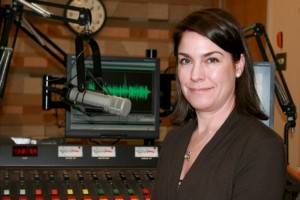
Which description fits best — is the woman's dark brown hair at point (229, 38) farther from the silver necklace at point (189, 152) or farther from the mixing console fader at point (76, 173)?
the mixing console fader at point (76, 173)

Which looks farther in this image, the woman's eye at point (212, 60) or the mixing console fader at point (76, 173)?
the mixing console fader at point (76, 173)

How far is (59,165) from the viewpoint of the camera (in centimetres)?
189

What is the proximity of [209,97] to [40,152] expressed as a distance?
80cm

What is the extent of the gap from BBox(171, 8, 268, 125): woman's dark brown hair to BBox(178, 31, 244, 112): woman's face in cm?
2

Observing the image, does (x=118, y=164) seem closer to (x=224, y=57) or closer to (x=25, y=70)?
(x=224, y=57)

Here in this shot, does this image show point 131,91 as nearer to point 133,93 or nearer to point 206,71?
point 133,93

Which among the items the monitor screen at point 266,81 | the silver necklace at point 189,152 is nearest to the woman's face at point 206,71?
the silver necklace at point 189,152

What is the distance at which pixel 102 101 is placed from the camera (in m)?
1.62

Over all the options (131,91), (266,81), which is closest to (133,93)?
(131,91)

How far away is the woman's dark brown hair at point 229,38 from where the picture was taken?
1.32 m

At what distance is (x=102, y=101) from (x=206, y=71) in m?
0.43

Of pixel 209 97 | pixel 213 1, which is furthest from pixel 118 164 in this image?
pixel 213 1

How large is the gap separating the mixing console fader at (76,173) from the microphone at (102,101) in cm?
27

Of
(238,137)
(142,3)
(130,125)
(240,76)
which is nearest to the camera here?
(238,137)
